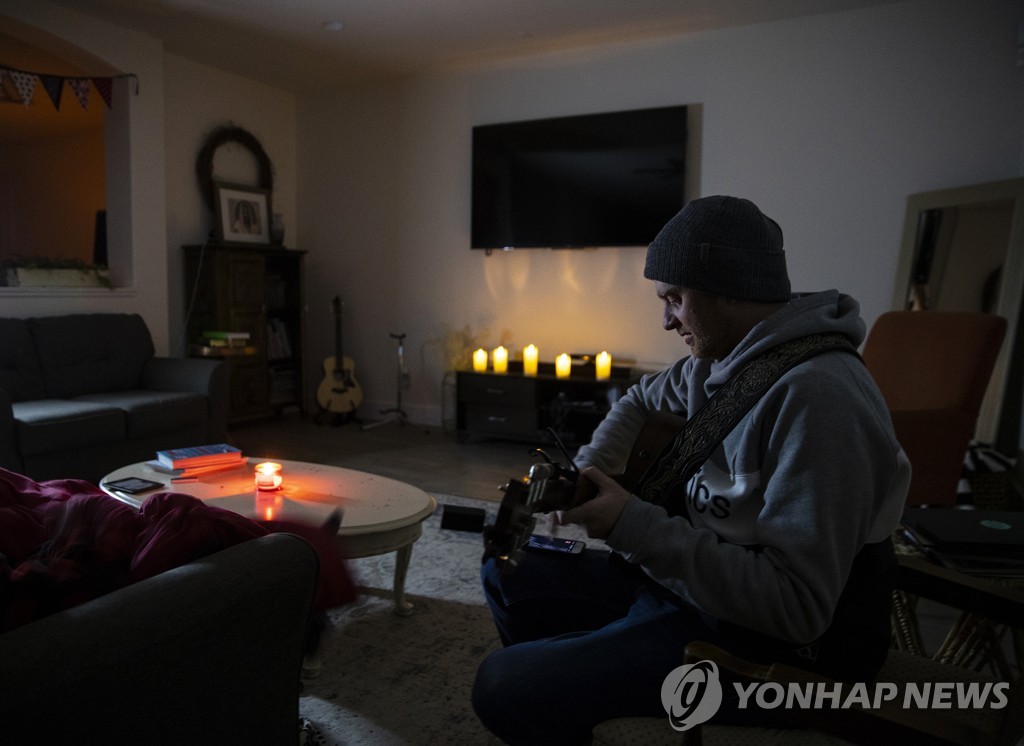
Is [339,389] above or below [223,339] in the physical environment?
below

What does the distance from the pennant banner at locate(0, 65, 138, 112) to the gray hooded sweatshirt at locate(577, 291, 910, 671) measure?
4254 millimetres

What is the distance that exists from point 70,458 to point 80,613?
2.73 meters

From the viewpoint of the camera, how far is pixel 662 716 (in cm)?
100

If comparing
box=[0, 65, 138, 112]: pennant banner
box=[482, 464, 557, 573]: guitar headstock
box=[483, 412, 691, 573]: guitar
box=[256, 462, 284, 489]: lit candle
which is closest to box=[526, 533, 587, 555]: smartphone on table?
box=[483, 412, 691, 573]: guitar

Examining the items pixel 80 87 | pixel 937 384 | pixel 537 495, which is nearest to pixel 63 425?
pixel 80 87

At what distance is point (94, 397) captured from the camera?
11.7ft

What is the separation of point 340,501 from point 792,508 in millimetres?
1559

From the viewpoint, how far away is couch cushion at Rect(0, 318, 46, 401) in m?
3.39

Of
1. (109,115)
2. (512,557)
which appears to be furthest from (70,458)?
(512,557)

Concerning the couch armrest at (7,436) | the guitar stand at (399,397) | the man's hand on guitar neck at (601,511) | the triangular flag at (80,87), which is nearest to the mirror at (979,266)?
the man's hand on guitar neck at (601,511)

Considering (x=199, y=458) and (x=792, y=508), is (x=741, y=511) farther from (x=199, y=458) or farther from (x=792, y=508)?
(x=199, y=458)

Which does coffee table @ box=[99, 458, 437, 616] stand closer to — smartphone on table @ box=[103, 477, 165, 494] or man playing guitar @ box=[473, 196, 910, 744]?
smartphone on table @ box=[103, 477, 165, 494]

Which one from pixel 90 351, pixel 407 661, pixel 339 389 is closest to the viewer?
pixel 407 661

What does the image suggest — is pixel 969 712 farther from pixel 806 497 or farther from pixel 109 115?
pixel 109 115
